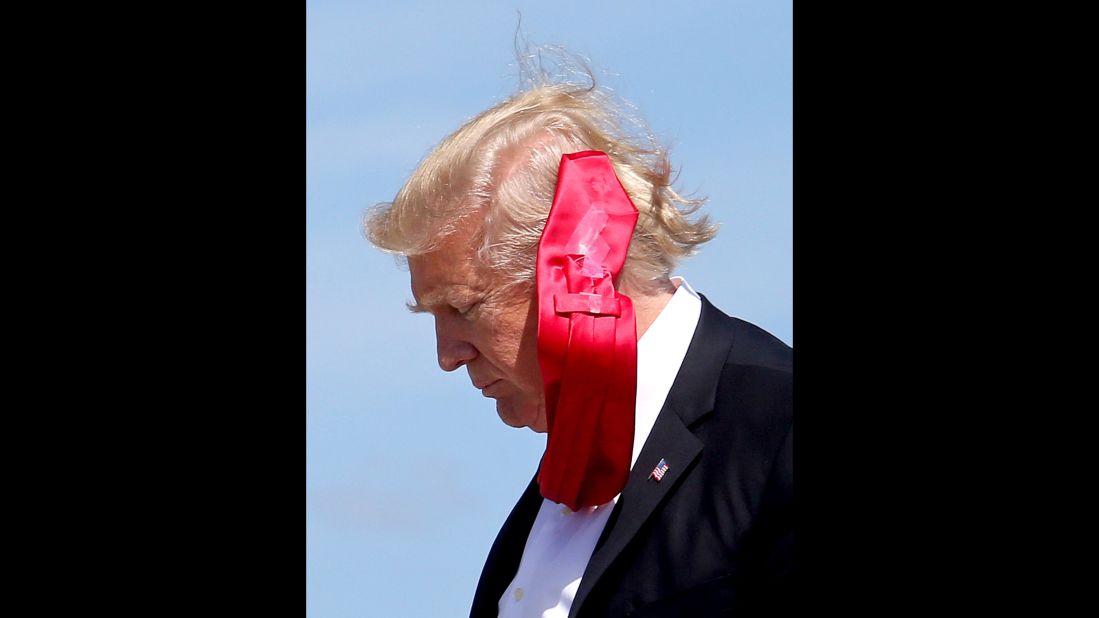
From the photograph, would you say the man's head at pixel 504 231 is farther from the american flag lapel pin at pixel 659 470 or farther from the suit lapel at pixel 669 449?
the american flag lapel pin at pixel 659 470

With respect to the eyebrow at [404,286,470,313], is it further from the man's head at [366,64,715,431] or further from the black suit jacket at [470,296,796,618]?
the black suit jacket at [470,296,796,618]

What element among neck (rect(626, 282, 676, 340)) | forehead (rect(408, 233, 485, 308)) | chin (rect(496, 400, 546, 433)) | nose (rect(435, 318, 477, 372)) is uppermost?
forehead (rect(408, 233, 485, 308))

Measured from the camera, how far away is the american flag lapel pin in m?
3.77

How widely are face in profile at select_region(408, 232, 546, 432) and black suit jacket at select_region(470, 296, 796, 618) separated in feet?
1.46

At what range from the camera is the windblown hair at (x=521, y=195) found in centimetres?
405

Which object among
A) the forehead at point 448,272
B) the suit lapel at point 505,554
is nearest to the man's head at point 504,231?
the forehead at point 448,272

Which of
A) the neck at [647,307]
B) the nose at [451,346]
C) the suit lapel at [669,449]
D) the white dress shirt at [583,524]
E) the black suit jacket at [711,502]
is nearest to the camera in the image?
the black suit jacket at [711,502]

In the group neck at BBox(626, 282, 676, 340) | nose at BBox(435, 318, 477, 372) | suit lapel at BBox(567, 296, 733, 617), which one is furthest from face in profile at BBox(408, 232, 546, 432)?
suit lapel at BBox(567, 296, 733, 617)

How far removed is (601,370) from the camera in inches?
149

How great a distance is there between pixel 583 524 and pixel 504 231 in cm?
85

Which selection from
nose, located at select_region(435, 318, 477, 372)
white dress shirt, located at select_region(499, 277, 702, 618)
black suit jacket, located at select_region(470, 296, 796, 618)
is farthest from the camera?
nose, located at select_region(435, 318, 477, 372)

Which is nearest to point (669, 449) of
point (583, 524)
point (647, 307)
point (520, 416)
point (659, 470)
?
point (659, 470)

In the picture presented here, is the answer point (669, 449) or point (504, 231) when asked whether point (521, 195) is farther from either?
point (669, 449)
